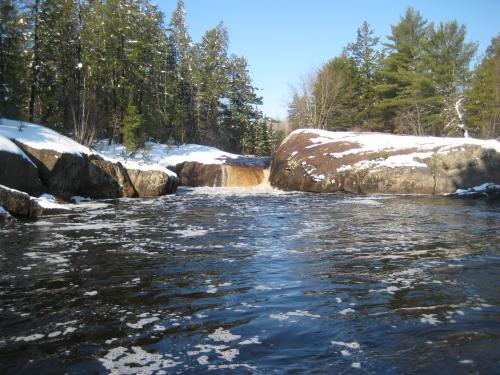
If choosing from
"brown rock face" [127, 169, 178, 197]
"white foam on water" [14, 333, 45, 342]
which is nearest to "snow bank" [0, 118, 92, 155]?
"brown rock face" [127, 169, 178, 197]

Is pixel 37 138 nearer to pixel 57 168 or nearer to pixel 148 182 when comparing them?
pixel 57 168

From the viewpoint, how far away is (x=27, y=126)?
56.4 feet

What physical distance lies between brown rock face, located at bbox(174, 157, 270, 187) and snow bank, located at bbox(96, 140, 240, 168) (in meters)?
0.59

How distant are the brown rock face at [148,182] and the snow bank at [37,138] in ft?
9.55

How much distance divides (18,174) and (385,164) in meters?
15.9

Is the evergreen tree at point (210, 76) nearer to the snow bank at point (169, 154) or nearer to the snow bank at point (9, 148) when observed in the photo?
the snow bank at point (169, 154)

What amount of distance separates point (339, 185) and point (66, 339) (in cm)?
1826

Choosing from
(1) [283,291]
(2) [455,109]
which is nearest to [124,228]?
(1) [283,291]

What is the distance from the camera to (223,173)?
2625cm

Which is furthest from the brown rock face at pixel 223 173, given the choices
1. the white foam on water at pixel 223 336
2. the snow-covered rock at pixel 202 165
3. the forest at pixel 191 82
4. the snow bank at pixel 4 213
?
the white foam on water at pixel 223 336

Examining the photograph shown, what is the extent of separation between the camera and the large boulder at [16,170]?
12727 millimetres

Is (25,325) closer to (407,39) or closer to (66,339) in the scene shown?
(66,339)

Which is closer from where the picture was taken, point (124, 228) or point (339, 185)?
point (124, 228)

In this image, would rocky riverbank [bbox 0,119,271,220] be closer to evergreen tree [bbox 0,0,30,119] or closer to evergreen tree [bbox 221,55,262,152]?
evergreen tree [bbox 0,0,30,119]
